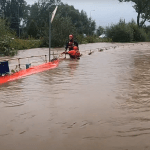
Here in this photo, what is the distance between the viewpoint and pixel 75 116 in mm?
5605

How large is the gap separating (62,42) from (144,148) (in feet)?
95.9

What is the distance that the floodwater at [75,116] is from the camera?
14.4 ft

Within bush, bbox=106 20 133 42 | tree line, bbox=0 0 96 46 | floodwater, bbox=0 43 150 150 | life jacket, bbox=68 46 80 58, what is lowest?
floodwater, bbox=0 43 150 150

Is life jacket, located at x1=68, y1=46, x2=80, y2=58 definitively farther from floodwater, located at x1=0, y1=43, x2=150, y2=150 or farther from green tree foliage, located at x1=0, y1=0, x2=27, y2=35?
green tree foliage, located at x1=0, y1=0, x2=27, y2=35

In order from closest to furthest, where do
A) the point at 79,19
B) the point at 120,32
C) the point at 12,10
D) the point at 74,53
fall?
1. the point at 74,53
2. the point at 120,32
3. the point at 12,10
4. the point at 79,19

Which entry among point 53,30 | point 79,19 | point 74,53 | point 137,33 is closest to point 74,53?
point 74,53

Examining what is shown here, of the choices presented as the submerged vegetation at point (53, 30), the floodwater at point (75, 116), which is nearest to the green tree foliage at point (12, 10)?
the submerged vegetation at point (53, 30)

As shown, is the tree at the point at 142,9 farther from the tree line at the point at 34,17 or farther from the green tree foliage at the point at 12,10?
the green tree foliage at the point at 12,10

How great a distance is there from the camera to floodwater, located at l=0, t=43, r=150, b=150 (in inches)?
173

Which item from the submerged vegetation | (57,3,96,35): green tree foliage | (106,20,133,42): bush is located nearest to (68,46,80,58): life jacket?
the submerged vegetation

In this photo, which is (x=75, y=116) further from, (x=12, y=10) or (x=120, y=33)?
(x=12, y=10)

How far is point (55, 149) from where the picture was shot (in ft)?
13.6

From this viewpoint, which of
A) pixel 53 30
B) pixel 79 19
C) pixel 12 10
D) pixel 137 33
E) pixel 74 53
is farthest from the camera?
pixel 79 19

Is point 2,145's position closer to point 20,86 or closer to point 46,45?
point 20,86
